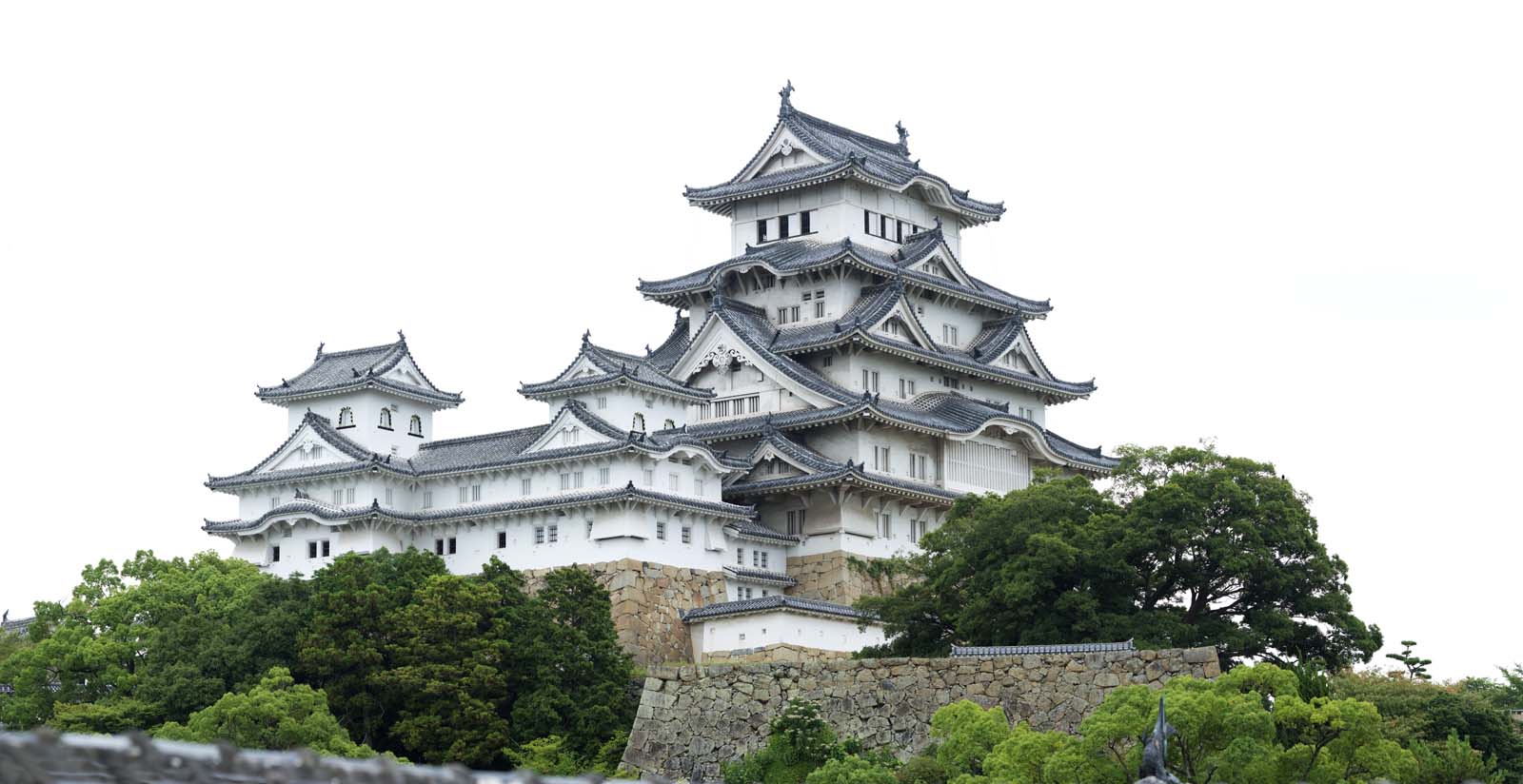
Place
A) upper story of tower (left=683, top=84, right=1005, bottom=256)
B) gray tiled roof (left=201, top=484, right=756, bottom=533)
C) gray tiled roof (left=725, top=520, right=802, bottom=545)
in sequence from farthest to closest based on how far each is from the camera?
upper story of tower (left=683, top=84, right=1005, bottom=256) → gray tiled roof (left=725, top=520, right=802, bottom=545) → gray tiled roof (left=201, top=484, right=756, bottom=533)

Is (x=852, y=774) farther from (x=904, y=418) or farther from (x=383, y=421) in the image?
(x=383, y=421)

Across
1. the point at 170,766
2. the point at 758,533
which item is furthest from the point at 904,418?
the point at 170,766

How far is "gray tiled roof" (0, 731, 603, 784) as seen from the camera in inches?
516

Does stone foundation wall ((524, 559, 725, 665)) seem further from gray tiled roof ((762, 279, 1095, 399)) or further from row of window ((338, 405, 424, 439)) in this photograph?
gray tiled roof ((762, 279, 1095, 399))

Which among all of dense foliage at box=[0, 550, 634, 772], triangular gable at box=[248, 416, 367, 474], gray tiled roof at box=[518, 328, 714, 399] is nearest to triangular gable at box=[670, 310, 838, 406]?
gray tiled roof at box=[518, 328, 714, 399]

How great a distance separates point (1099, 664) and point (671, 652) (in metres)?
16.5

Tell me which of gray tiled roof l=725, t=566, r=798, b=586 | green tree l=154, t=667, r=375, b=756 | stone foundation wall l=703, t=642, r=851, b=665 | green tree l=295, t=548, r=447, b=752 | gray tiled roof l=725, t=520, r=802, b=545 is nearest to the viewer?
green tree l=154, t=667, r=375, b=756

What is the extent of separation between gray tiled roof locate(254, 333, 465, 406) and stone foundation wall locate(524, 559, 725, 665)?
7.40 m

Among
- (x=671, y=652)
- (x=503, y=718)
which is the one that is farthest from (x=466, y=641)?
(x=671, y=652)

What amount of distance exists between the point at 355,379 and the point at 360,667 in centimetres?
1422

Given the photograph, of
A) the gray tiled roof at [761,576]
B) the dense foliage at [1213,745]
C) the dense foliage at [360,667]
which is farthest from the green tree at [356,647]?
the dense foliage at [1213,745]

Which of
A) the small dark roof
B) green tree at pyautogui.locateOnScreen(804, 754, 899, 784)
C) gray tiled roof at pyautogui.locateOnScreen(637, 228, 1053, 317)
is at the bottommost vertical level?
green tree at pyautogui.locateOnScreen(804, 754, 899, 784)

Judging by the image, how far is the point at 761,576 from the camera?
6012 centimetres

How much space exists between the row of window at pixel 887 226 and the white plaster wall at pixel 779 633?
59.4ft
